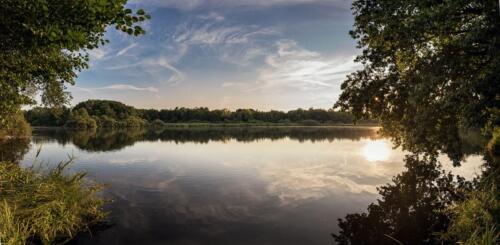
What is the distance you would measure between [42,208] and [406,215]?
16.4 m

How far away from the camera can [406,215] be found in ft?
52.0

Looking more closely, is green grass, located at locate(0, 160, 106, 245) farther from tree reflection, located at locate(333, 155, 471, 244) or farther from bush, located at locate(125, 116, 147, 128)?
bush, located at locate(125, 116, 147, 128)

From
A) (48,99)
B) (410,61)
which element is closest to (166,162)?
(48,99)

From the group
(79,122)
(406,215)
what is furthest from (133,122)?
(406,215)

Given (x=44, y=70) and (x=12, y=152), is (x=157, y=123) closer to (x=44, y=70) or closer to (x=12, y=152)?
(x=12, y=152)

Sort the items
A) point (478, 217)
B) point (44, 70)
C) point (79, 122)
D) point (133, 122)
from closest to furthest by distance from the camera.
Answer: point (478, 217), point (44, 70), point (79, 122), point (133, 122)

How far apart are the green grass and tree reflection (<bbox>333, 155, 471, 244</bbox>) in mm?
11007

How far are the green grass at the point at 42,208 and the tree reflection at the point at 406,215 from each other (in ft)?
36.1

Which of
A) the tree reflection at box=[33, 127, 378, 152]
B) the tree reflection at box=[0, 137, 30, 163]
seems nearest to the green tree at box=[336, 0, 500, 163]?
the tree reflection at box=[0, 137, 30, 163]

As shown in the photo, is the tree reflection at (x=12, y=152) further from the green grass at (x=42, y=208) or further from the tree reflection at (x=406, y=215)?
the tree reflection at (x=406, y=215)

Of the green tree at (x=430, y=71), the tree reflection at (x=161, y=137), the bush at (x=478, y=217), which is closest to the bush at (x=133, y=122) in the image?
the tree reflection at (x=161, y=137)

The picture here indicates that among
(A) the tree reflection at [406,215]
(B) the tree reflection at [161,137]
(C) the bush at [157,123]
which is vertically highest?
(C) the bush at [157,123]

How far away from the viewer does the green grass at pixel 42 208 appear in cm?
1019

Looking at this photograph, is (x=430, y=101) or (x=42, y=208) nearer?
(x=42, y=208)
